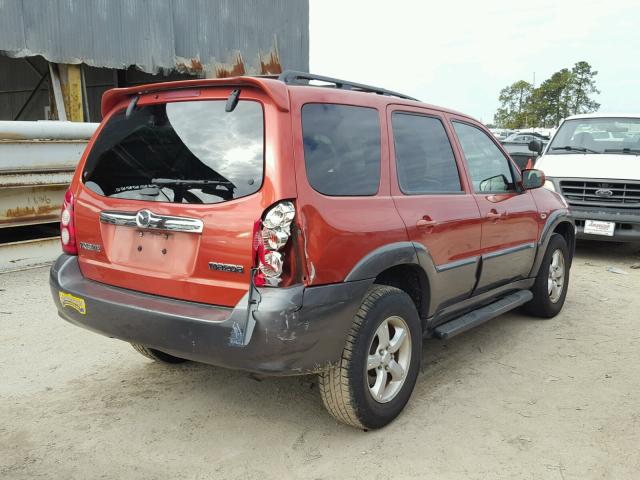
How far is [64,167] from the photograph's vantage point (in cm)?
654

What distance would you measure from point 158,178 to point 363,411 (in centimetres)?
157

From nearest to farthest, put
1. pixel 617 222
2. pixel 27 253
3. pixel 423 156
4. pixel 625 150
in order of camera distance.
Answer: pixel 423 156 < pixel 27 253 < pixel 617 222 < pixel 625 150

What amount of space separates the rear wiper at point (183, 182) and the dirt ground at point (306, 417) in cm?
132

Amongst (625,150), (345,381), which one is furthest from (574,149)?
(345,381)

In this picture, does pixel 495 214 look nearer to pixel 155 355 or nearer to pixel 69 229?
pixel 155 355

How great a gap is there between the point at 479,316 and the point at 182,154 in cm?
227

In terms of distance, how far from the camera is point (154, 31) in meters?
11.9

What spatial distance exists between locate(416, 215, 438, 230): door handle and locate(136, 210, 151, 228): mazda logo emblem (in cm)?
145

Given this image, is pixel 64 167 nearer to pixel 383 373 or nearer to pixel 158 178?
pixel 158 178

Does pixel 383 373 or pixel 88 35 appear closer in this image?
pixel 383 373

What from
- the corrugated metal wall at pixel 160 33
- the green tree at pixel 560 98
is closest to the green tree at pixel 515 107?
the green tree at pixel 560 98

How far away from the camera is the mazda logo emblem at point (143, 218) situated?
2.78 m

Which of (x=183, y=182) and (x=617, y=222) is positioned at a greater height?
(x=183, y=182)

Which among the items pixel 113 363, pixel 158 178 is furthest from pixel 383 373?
pixel 113 363
